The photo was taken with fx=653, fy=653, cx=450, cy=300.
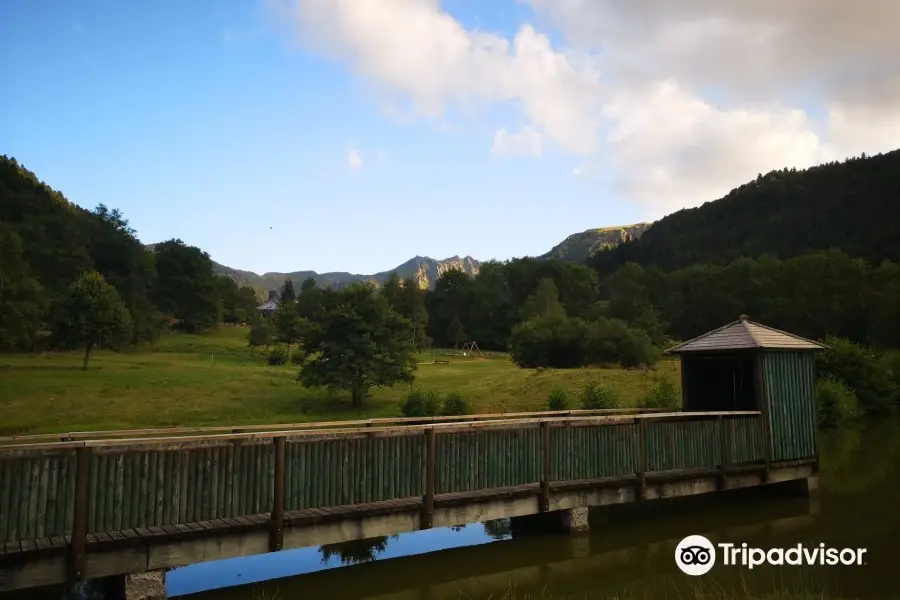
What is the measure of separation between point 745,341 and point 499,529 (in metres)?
7.76

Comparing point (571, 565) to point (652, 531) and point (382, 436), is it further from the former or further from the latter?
point (382, 436)

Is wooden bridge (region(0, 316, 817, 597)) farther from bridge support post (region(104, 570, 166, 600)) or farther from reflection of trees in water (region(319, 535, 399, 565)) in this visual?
reflection of trees in water (region(319, 535, 399, 565))

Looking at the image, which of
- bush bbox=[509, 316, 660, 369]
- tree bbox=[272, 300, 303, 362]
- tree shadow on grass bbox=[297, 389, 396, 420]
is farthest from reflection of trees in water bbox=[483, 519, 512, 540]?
tree bbox=[272, 300, 303, 362]

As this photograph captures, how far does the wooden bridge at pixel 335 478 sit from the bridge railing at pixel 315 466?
0.07 ft

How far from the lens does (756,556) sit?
40.8 ft

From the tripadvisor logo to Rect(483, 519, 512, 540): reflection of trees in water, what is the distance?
3.64 m

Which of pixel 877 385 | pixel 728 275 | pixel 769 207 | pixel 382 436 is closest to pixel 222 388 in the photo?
pixel 382 436

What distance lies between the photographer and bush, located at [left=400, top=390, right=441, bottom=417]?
31.0 meters

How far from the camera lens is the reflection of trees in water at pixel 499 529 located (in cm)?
1448

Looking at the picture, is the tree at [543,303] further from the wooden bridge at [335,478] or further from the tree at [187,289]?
the wooden bridge at [335,478]

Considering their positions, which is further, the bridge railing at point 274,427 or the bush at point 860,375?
the bush at point 860,375

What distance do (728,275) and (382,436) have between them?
3691 inches

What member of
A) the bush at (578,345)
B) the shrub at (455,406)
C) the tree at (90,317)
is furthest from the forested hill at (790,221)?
the tree at (90,317)

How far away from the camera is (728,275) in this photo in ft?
313
